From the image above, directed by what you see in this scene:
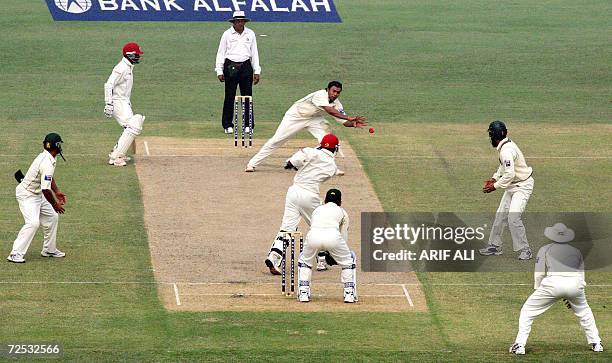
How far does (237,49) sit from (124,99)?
3.14m

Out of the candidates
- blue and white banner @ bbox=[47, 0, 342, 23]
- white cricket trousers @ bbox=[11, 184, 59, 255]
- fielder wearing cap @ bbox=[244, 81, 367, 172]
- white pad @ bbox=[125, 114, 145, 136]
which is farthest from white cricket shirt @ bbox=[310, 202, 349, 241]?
blue and white banner @ bbox=[47, 0, 342, 23]

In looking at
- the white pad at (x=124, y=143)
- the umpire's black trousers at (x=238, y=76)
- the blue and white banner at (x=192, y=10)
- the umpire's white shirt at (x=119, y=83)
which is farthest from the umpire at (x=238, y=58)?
the blue and white banner at (x=192, y=10)

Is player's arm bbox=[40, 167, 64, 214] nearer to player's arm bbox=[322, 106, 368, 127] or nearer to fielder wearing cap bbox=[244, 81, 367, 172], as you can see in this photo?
player's arm bbox=[322, 106, 368, 127]

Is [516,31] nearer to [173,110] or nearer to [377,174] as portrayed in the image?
[173,110]

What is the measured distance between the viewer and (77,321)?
19156 mm

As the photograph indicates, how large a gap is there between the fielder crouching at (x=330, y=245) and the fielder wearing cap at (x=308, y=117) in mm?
6276

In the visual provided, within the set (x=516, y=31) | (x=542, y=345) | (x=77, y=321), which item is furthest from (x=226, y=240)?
(x=516, y=31)

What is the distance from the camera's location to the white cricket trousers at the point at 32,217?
21.3 metres

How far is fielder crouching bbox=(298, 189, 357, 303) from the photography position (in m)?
19.7

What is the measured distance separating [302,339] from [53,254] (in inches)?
197

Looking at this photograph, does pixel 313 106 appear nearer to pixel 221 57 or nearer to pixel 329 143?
pixel 221 57

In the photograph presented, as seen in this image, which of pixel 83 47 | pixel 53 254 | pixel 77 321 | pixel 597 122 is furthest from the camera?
pixel 83 47

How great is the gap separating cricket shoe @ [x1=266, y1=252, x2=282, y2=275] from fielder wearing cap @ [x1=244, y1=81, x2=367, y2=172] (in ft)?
17.8

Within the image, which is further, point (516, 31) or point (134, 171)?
point (516, 31)
